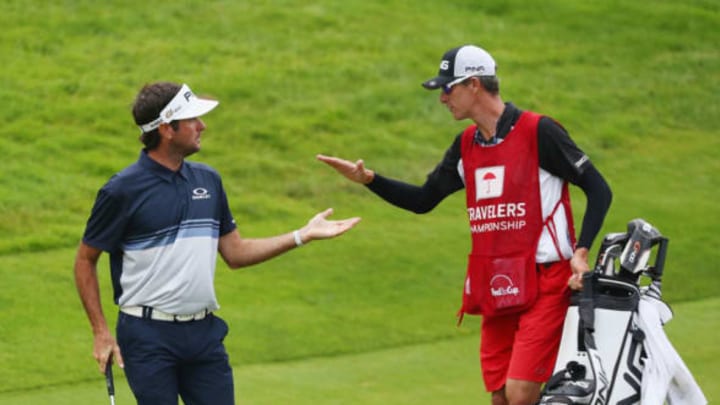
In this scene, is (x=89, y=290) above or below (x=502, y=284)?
above

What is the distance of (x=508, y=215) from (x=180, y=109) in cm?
176

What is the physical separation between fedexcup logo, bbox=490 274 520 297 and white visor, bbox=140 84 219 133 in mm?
1731

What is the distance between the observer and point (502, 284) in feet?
25.4

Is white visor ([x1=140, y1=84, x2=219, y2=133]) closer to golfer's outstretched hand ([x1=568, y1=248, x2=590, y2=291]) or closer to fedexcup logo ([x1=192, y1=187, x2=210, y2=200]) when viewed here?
fedexcup logo ([x1=192, y1=187, x2=210, y2=200])

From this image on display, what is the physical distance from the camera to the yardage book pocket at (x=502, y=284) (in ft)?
25.3

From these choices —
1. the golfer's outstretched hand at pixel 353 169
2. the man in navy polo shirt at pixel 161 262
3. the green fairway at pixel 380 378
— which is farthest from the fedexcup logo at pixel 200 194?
the green fairway at pixel 380 378

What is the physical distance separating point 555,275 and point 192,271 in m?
1.89

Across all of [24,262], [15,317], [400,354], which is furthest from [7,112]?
[400,354]

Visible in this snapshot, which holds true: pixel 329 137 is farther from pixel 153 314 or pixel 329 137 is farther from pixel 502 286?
pixel 153 314

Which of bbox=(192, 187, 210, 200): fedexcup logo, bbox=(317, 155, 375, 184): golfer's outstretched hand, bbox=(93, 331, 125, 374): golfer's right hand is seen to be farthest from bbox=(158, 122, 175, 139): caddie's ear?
bbox=(317, 155, 375, 184): golfer's outstretched hand

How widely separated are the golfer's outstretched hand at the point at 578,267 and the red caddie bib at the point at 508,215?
10.3 inches

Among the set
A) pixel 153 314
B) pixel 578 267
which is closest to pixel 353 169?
pixel 578 267

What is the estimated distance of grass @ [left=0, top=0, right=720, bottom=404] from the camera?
12852 millimetres

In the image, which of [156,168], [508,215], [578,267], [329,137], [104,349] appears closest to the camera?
[104,349]
